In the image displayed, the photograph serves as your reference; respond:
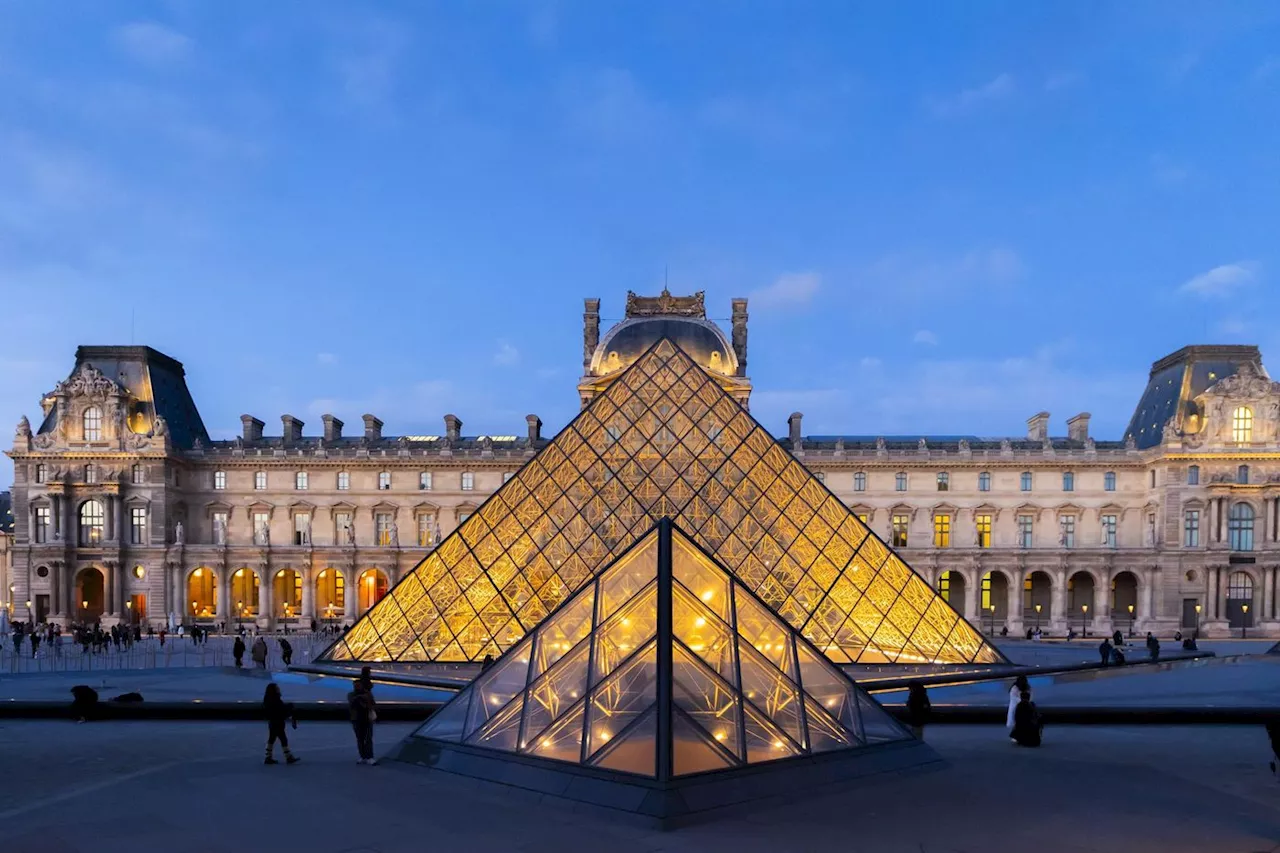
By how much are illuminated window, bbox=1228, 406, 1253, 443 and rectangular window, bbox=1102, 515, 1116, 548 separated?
6132 millimetres

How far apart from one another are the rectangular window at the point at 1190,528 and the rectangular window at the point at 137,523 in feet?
152

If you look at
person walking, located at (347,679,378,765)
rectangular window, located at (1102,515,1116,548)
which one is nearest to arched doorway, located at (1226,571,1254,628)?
rectangular window, located at (1102,515,1116,548)

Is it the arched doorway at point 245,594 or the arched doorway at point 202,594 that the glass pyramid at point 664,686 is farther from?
the arched doorway at point 202,594

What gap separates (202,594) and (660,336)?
2562 centimetres

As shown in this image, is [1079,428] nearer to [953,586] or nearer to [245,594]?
[953,586]

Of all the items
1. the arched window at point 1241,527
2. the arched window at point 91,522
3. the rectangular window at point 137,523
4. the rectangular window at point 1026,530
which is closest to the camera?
the arched window at point 1241,527

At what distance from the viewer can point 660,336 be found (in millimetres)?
45625

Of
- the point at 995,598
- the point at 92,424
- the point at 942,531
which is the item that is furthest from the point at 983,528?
the point at 92,424

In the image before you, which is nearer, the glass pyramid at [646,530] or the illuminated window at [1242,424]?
the glass pyramid at [646,530]

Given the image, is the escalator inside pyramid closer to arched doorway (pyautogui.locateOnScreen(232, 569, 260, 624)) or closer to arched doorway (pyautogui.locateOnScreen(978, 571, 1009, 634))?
arched doorway (pyautogui.locateOnScreen(978, 571, 1009, 634))

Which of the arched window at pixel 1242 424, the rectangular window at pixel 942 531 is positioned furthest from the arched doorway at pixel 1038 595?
the arched window at pixel 1242 424

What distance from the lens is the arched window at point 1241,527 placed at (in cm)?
3938

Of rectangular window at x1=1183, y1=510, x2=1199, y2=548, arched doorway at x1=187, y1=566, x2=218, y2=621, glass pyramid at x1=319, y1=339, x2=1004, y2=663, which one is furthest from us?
arched doorway at x1=187, y1=566, x2=218, y2=621

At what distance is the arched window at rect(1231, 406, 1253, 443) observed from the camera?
130ft
